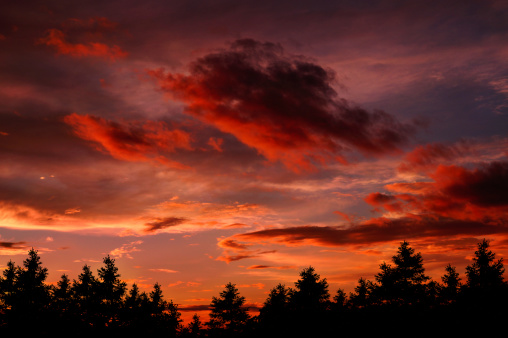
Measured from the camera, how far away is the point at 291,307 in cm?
5797

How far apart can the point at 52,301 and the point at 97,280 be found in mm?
6864

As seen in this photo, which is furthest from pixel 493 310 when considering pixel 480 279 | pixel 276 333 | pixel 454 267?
pixel 454 267

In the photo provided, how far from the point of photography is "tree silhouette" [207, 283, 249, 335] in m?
67.3

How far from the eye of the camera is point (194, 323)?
79.4 m

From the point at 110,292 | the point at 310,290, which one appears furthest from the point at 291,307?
the point at 110,292

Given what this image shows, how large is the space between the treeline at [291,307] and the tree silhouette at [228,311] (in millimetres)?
163

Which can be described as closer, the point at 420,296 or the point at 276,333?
the point at 276,333

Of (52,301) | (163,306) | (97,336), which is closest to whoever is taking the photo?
(97,336)

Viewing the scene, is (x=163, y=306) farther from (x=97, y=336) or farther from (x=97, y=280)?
(x=97, y=336)

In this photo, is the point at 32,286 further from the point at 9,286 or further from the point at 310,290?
the point at 310,290

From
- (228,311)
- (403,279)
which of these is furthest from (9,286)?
(403,279)

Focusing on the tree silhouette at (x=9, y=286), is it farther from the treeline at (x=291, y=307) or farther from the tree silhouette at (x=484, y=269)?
the tree silhouette at (x=484, y=269)

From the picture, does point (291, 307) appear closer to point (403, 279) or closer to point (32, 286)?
point (403, 279)

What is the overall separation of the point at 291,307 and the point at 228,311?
49.2 ft
